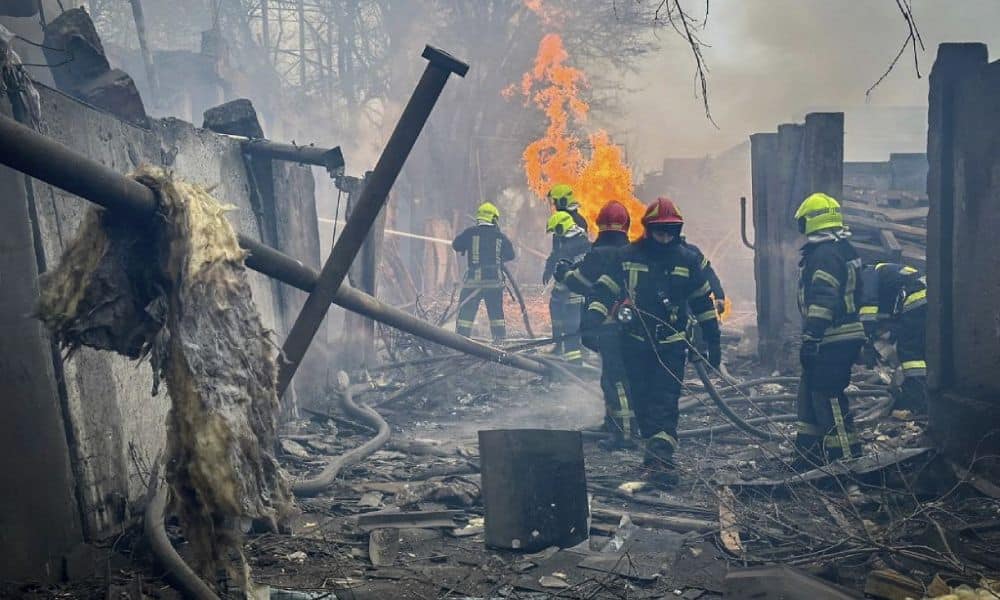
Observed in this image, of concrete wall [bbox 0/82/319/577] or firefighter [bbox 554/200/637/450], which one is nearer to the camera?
concrete wall [bbox 0/82/319/577]

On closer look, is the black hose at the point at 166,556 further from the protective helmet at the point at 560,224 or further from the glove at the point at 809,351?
the protective helmet at the point at 560,224

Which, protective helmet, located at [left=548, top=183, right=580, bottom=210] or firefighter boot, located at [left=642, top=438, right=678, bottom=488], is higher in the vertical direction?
protective helmet, located at [left=548, top=183, right=580, bottom=210]

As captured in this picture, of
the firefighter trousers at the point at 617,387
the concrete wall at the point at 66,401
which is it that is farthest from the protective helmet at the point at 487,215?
the concrete wall at the point at 66,401

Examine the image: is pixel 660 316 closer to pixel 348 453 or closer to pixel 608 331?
pixel 608 331

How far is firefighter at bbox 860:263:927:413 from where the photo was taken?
7805 mm

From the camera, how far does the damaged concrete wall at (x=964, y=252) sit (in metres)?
5.51

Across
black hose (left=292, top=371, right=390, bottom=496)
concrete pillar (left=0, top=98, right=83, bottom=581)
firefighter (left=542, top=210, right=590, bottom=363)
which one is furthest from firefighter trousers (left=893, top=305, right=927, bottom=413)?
concrete pillar (left=0, top=98, right=83, bottom=581)

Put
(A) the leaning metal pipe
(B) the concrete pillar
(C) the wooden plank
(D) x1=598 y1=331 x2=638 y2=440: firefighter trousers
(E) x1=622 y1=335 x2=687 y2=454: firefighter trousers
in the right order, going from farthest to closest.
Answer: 1. (D) x1=598 y1=331 x2=638 y2=440: firefighter trousers
2. (E) x1=622 y1=335 x2=687 y2=454: firefighter trousers
3. (C) the wooden plank
4. (B) the concrete pillar
5. (A) the leaning metal pipe

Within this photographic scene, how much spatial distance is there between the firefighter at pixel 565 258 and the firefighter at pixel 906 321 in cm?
384

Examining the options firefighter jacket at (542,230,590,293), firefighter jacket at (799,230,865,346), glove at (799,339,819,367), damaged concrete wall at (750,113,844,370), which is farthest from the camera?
firefighter jacket at (542,230,590,293)

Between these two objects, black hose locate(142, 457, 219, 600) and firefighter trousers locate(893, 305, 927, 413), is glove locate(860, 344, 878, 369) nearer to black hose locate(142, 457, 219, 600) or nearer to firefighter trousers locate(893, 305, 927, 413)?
firefighter trousers locate(893, 305, 927, 413)

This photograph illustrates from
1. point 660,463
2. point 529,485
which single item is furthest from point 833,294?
point 529,485

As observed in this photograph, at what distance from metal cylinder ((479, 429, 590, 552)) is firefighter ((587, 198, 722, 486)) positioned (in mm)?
1827

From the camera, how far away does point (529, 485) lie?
16.0 feet
